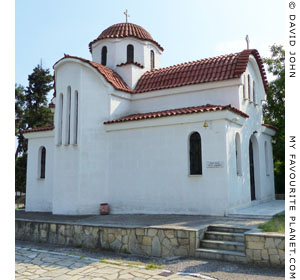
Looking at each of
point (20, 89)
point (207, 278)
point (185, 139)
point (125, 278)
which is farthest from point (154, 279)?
point (20, 89)

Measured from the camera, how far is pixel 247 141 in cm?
1259

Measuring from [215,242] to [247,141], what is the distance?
20.3 ft

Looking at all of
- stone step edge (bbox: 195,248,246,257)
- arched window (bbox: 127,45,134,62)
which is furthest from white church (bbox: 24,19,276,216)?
stone step edge (bbox: 195,248,246,257)

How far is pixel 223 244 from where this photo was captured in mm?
7324

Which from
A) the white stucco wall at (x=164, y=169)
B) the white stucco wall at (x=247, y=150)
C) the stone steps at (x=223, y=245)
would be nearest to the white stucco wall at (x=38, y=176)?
the white stucco wall at (x=164, y=169)

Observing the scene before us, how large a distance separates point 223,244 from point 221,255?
1.27ft

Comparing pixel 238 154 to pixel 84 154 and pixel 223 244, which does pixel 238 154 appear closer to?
pixel 223 244

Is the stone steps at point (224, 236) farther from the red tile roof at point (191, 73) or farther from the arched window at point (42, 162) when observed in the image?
the arched window at point (42, 162)

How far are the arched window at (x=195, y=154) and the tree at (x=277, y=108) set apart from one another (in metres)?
7.79

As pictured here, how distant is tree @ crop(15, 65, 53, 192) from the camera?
97.6 feet

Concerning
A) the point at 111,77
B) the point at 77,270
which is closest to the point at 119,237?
the point at 77,270

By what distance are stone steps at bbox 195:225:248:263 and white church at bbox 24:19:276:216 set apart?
2.17 meters

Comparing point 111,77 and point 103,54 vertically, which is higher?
point 103,54

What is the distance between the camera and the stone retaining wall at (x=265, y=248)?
247 inches
